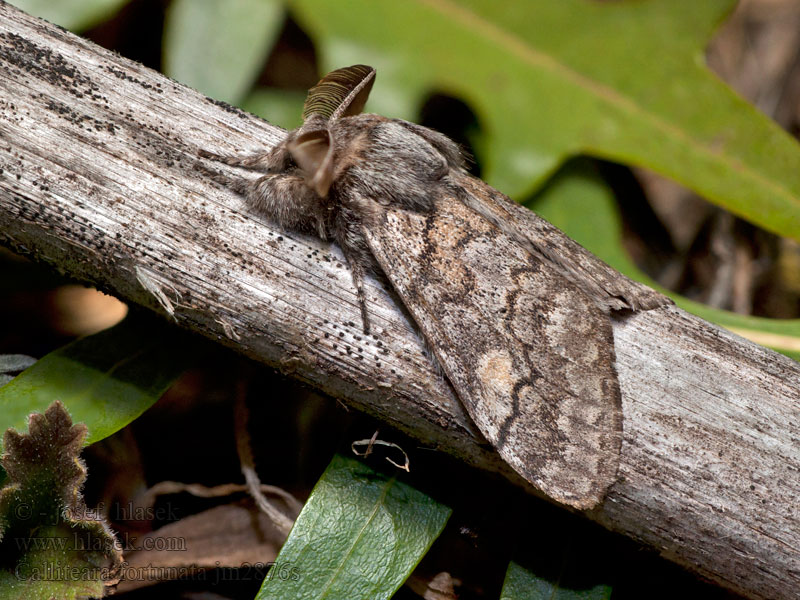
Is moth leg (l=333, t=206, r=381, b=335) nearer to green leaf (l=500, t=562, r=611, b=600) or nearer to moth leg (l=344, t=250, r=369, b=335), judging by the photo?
moth leg (l=344, t=250, r=369, b=335)

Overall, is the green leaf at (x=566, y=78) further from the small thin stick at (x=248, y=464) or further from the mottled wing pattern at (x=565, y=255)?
the small thin stick at (x=248, y=464)

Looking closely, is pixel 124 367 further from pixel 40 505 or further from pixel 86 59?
pixel 86 59

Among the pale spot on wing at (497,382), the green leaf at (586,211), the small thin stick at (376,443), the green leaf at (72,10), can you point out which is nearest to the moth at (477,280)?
the pale spot on wing at (497,382)

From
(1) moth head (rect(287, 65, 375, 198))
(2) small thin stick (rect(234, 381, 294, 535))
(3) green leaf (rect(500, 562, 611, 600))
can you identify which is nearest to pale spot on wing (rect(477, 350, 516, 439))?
(3) green leaf (rect(500, 562, 611, 600))

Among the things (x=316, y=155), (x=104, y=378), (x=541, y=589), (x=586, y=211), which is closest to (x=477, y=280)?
(x=316, y=155)

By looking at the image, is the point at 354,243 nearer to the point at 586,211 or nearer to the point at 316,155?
the point at 316,155
